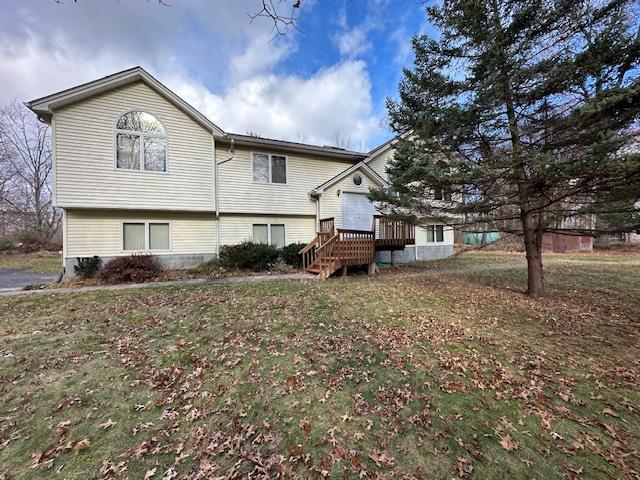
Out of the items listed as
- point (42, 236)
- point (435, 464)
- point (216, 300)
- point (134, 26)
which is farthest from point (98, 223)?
point (42, 236)

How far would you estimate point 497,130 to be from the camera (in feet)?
24.9

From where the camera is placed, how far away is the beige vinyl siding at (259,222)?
13234 mm

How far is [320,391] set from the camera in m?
3.59

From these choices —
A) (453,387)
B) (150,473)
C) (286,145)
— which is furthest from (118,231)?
(453,387)

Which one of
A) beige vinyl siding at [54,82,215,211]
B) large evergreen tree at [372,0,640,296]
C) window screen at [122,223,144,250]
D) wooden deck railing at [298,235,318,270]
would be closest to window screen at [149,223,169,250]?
window screen at [122,223,144,250]

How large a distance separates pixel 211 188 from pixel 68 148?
16.4 ft

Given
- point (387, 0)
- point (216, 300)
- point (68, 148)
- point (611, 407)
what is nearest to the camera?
point (611, 407)

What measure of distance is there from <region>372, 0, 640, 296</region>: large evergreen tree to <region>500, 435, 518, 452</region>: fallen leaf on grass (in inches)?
193

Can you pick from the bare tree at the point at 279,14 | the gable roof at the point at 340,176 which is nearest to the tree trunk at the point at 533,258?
the bare tree at the point at 279,14

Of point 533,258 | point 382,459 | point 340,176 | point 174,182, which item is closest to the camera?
point 382,459

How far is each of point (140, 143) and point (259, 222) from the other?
229 inches

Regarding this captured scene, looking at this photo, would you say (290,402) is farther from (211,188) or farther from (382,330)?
(211,188)

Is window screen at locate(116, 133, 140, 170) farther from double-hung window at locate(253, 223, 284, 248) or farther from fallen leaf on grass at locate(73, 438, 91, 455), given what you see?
fallen leaf on grass at locate(73, 438, 91, 455)

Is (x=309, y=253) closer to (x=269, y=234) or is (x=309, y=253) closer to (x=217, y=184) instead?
(x=269, y=234)
